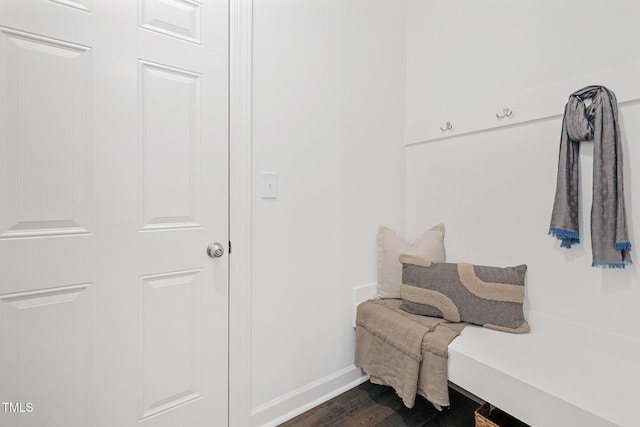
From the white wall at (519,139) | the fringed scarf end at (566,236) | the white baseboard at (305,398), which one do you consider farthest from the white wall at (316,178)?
the fringed scarf end at (566,236)

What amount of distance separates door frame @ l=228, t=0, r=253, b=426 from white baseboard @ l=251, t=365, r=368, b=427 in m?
0.10

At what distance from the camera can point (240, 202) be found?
1347mm

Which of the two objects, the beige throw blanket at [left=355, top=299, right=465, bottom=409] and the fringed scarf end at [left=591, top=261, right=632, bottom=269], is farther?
the beige throw blanket at [left=355, top=299, right=465, bottom=409]

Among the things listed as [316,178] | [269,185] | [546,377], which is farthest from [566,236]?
[269,185]

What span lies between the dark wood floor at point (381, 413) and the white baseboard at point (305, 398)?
3cm

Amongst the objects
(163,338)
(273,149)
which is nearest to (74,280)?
(163,338)

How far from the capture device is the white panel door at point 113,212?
3.08ft

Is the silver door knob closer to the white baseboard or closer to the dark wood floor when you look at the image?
the white baseboard

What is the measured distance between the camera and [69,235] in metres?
1.00

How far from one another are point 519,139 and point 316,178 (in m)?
1.03

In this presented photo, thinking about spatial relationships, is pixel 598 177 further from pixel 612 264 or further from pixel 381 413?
pixel 381 413

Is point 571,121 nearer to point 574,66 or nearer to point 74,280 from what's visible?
point 574,66

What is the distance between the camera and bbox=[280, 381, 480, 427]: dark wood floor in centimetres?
149

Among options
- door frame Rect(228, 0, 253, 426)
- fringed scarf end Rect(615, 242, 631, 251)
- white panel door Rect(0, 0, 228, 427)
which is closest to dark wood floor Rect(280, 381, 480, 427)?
door frame Rect(228, 0, 253, 426)
